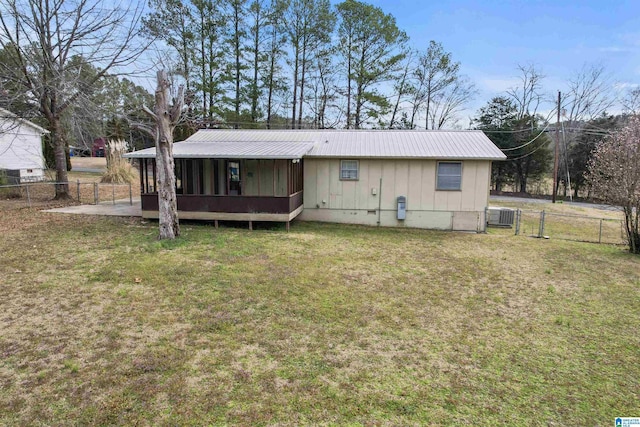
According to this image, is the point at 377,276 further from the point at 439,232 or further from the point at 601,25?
the point at 601,25

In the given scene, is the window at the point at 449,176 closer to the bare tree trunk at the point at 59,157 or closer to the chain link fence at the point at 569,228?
the chain link fence at the point at 569,228

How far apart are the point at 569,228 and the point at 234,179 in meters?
12.8

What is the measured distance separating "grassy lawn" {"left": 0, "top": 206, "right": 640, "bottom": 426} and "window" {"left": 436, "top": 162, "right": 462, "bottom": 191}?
423 centimetres

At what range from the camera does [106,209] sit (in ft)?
41.0

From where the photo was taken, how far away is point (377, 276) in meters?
7.04

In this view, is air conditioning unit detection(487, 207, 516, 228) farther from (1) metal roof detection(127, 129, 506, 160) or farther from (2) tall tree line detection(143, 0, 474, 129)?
(2) tall tree line detection(143, 0, 474, 129)

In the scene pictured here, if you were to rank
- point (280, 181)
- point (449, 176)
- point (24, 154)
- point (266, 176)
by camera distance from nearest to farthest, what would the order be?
point (449, 176)
point (280, 181)
point (266, 176)
point (24, 154)

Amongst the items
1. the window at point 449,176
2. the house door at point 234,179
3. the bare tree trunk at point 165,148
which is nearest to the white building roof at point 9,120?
the bare tree trunk at point 165,148

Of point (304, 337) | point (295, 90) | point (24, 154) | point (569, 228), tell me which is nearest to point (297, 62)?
point (295, 90)

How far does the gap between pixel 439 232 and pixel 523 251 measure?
9.21 feet

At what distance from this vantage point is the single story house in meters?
11.8

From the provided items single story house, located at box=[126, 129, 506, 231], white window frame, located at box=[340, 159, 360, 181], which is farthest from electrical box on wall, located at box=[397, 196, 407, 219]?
white window frame, located at box=[340, 159, 360, 181]

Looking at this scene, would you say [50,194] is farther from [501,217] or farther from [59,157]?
[501,217]

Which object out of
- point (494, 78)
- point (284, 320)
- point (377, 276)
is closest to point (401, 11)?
point (494, 78)
